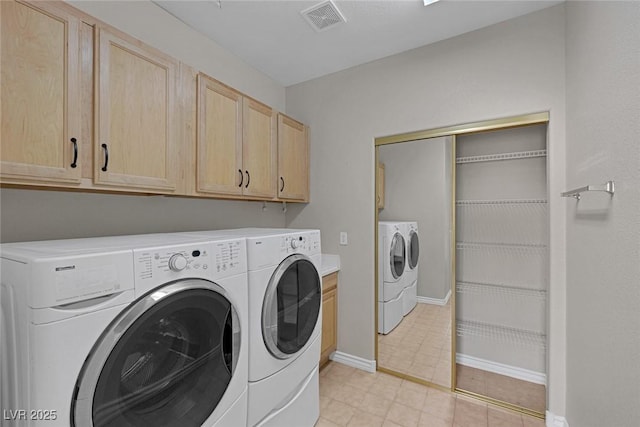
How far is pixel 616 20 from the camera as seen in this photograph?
1.13 m

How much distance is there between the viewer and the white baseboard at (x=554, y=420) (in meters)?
1.79

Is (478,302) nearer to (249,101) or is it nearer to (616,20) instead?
(616,20)

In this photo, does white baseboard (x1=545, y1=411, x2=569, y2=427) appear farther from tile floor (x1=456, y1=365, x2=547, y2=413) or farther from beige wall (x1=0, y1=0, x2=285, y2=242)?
beige wall (x1=0, y1=0, x2=285, y2=242)

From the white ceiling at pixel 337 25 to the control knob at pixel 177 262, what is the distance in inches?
65.4

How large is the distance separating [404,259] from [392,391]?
1019 millimetres

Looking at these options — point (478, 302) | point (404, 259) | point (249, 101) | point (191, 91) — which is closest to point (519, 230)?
point (478, 302)

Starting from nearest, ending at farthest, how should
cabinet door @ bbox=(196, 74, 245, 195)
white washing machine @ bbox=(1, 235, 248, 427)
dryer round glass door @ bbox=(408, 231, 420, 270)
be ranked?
white washing machine @ bbox=(1, 235, 248, 427) < cabinet door @ bbox=(196, 74, 245, 195) < dryer round glass door @ bbox=(408, 231, 420, 270)

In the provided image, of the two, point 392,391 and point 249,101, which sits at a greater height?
point 249,101

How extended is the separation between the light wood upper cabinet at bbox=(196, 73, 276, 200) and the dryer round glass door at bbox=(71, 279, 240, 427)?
89 centimetres

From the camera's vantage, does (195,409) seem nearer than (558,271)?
Yes

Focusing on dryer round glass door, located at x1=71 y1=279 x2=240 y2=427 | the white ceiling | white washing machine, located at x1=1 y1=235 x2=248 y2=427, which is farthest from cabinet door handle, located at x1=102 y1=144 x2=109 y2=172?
the white ceiling

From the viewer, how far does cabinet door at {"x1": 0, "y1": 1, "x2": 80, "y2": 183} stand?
106 centimetres

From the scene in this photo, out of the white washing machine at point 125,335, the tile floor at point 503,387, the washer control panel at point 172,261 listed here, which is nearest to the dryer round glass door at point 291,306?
the white washing machine at point 125,335

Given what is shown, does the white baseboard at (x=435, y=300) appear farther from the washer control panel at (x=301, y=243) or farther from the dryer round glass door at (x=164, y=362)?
the dryer round glass door at (x=164, y=362)
